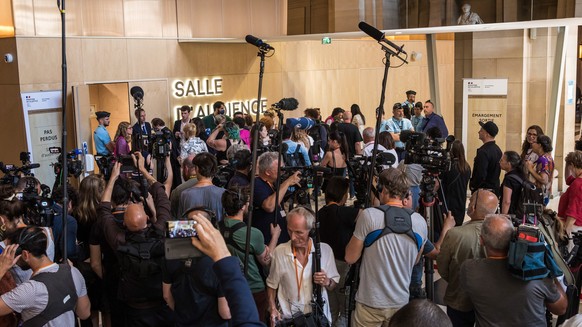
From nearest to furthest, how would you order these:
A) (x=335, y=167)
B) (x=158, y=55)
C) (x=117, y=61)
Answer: (x=335, y=167) < (x=117, y=61) < (x=158, y=55)

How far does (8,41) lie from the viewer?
10242 mm

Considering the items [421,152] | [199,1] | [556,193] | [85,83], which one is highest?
[199,1]

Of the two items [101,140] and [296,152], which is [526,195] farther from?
[101,140]

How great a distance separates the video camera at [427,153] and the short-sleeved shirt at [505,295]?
74.6 inches

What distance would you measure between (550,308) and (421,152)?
2.30m

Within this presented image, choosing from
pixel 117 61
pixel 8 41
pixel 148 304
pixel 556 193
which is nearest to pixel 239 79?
pixel 117 61

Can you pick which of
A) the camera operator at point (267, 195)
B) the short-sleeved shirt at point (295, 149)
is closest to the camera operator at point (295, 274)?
the camera operator at point (267, 195)

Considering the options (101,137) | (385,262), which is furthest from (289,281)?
(101,137)

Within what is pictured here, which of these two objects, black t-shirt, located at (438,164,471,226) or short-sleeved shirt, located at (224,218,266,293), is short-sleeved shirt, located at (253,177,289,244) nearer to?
short-sleeved shirt, located at (224,218,266,293)

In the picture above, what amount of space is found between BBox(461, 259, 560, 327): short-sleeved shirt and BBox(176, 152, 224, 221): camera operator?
242 cm

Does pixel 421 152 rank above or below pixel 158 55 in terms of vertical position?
below

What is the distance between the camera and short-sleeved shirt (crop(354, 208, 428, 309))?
165 inches

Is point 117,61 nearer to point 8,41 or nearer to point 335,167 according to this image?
point 8,41

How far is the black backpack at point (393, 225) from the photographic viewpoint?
13.7ft
